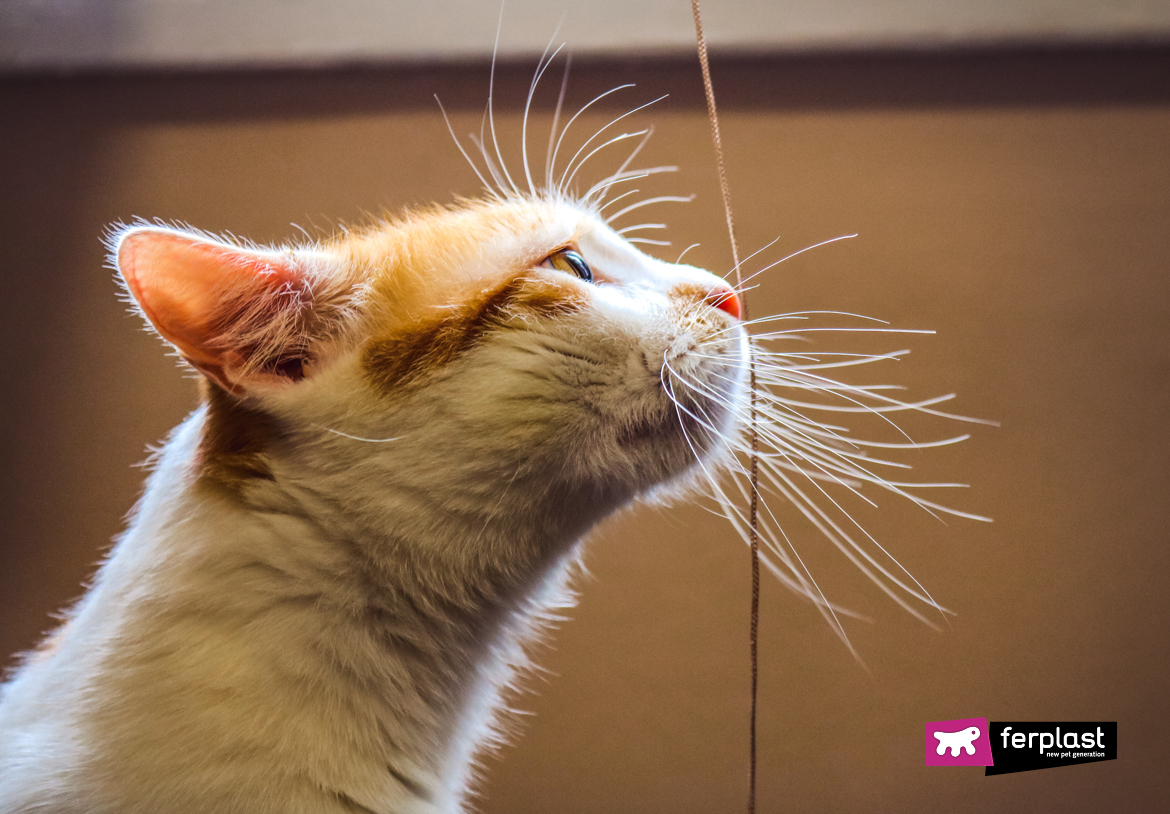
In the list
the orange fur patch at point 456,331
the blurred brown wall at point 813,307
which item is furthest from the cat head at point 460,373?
the blurred brown wall at point 813,307

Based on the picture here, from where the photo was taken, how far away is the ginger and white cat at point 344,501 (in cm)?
50

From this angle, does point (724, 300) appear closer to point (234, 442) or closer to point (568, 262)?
point (568, 262)

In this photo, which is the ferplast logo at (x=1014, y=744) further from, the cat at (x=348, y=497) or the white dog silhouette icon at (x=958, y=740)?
the cat at (x=348, y=497)

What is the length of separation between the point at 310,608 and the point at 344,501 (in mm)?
81

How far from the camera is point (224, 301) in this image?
490 mm

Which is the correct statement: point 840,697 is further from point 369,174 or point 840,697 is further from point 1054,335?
point 369,174

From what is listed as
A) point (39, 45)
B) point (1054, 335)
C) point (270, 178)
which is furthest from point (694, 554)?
point (39, 45)

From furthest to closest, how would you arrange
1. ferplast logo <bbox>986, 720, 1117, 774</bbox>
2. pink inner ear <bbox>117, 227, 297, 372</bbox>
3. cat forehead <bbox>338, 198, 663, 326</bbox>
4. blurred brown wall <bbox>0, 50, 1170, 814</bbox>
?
blurred brown wall <bbox>0, 50, 1170, 814</bbox> < ferplast logo <bbox>986, 720, 1117, 774</bbox> < cat forehead <bbox>338, 198, 663, 326</bbox> < pink inner ear <bbox>117, 227, 297, 372</bbox>

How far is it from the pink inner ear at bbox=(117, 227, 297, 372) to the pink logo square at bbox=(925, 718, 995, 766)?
73 centimetres

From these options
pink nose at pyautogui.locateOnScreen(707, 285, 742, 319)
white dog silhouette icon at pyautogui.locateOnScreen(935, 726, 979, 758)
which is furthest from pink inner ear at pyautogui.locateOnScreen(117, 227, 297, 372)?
white dog silhouette icon at pyautogui.locateOnScreen(935, 726, 979, 758)

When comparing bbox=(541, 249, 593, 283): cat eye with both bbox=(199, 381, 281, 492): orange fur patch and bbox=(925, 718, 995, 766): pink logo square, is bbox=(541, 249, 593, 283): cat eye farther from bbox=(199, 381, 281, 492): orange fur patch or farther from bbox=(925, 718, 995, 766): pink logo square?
bbox=(925, 718, 995, 766): pink logo square

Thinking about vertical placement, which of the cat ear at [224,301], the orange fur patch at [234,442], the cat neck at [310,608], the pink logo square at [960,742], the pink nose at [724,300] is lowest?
the pink logo square at [960,742]

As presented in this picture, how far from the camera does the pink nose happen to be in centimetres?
62

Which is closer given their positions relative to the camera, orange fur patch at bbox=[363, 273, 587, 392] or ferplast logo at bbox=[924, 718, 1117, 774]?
orange fur patch at bbox=[363, 273, 587, 392]
